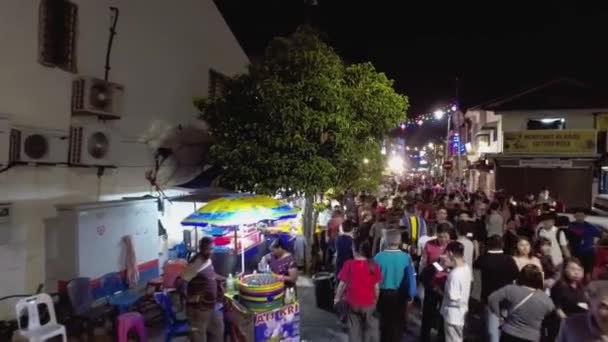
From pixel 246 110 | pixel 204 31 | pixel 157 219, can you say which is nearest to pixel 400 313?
pixel 246 110

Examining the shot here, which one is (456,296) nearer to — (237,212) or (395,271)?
(395,271)

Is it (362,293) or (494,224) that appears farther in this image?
(494,224)

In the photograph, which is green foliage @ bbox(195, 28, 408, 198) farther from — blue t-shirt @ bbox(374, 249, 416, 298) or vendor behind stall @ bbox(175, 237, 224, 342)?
vendor behind stall @ bbox(175, 237, 224, 342)

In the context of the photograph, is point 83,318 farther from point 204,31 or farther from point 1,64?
point 204,31

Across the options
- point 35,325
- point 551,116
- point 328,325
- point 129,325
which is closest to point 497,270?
point 328,325

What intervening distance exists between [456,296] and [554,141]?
20.4m

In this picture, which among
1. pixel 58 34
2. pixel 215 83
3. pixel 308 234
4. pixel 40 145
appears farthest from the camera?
pixel 215 83

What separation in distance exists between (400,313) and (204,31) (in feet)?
33.6

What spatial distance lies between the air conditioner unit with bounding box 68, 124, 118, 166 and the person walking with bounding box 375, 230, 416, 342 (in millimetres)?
5525

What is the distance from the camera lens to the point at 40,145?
6.92 m

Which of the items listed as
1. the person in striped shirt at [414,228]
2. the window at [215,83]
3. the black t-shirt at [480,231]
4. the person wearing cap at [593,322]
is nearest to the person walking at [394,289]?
the person wearing cap at [593,322]

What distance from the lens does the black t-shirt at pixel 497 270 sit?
5828 mm

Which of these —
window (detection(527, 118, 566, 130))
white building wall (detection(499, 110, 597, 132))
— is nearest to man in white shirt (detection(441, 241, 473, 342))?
white building wall (detection(499, 110, 597, 132))

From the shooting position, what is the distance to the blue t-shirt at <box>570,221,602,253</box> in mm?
8484
